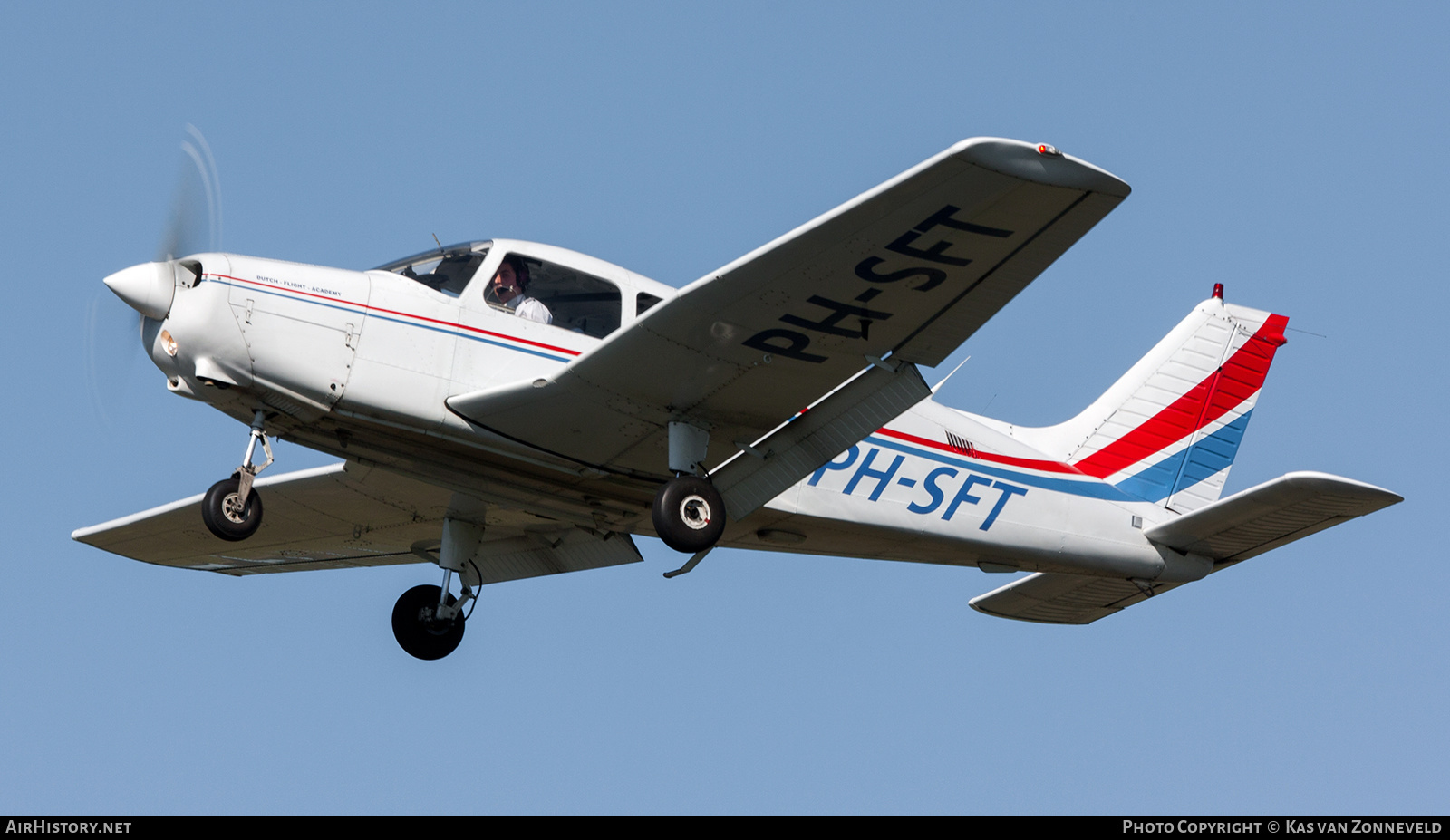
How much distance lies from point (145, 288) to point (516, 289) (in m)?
2.64

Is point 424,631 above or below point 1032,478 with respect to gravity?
below

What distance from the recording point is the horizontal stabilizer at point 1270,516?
40.1ft

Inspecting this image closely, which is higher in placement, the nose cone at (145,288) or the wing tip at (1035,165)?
the wing tip at (1035,165)

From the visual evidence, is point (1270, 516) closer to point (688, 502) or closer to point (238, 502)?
point (688, 502)

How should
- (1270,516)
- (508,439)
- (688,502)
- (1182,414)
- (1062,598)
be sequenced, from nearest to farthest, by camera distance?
(688,502)
(508,439)
(1270,516)
(1062,598)
(1182,414)

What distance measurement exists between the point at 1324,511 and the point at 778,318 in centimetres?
483

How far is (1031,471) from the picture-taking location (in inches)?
558

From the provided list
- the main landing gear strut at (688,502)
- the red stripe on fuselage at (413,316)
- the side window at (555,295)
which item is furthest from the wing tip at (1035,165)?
the red stripe on fuselage at (413,316)

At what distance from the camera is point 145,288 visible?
1137cm

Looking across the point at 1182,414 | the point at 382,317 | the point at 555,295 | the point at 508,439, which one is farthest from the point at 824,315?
the point at 1182,414

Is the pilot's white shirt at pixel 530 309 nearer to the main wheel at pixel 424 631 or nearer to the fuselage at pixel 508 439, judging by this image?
the fuselage at pixel 508 439

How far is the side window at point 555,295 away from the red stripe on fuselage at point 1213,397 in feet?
17.3

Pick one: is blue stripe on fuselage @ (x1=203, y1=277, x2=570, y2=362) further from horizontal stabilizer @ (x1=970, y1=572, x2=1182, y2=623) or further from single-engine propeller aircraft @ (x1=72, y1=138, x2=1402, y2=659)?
horizontal stabilizer @ (x1=970, y1=572, x2=1182, y2=623)
